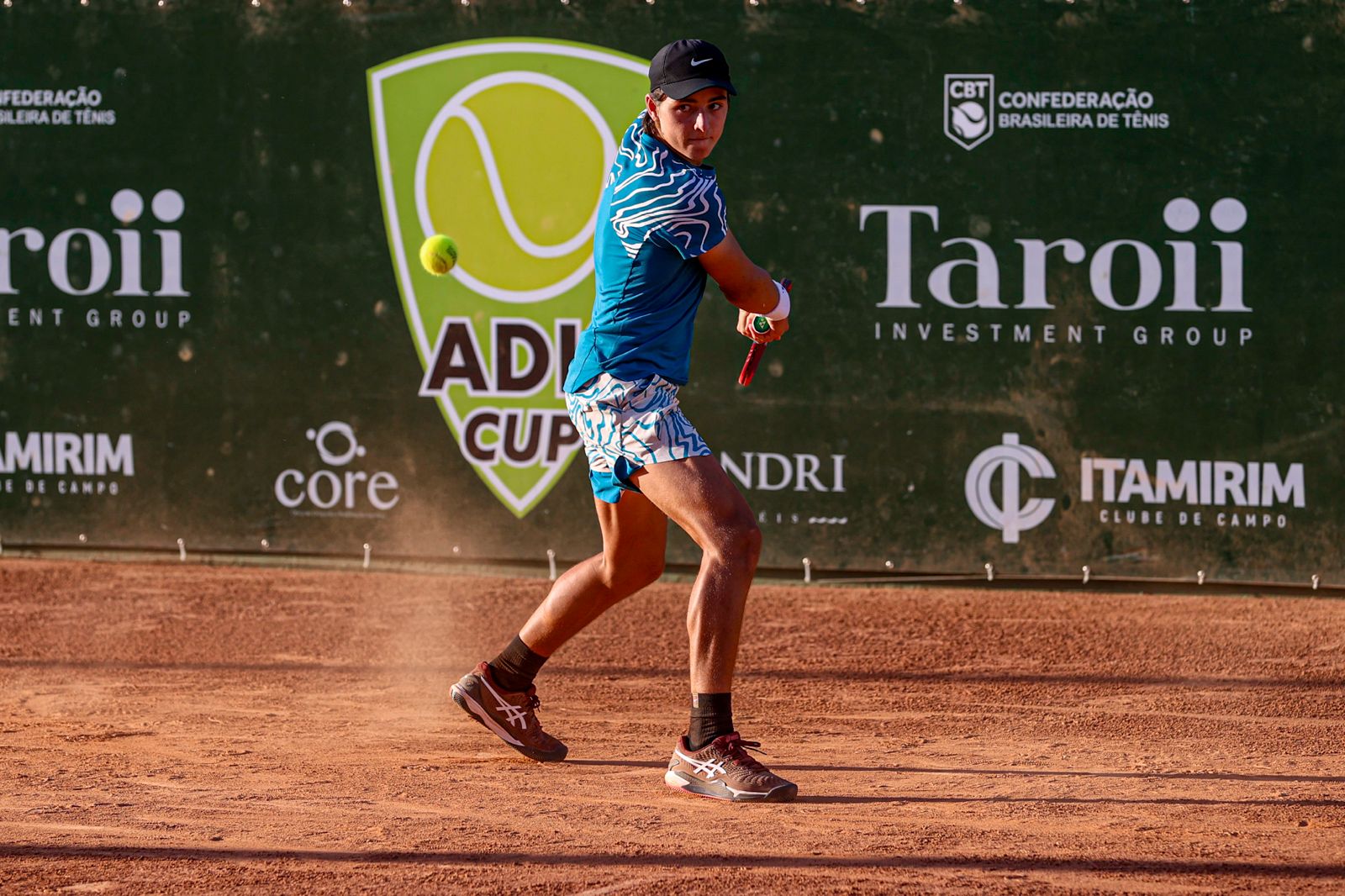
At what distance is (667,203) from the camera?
422 cm

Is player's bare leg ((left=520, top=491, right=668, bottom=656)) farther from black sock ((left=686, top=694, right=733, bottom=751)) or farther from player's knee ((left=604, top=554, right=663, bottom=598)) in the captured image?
black sock ((left=686, top=694, right=733, bottom=751))

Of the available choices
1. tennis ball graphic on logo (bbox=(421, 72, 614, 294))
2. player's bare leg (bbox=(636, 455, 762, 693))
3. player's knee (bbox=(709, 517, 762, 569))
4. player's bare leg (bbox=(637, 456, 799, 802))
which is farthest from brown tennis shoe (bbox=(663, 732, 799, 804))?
tennis ball graphic on logo (bbox=(421, 72, 614, 294))

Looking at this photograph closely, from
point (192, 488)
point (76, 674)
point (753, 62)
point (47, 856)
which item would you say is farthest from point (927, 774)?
point (192, 488)

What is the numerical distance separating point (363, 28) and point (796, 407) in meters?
2.52

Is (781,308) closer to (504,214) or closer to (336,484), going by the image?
(504,214)

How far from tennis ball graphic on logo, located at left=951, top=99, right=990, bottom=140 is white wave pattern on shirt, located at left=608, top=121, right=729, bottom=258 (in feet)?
9.73

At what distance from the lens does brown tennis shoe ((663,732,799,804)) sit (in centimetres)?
423

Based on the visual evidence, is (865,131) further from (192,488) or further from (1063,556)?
(192,488)

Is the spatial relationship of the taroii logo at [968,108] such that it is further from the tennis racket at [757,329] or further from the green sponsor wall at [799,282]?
the tennis racket at [757,329]

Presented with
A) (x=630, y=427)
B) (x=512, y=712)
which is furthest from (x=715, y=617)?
(x=512, y=712)

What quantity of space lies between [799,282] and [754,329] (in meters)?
2.62

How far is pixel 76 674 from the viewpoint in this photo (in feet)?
19.6

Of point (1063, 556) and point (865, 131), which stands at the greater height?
point (865, 131)

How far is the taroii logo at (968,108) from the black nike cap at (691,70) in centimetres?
292
